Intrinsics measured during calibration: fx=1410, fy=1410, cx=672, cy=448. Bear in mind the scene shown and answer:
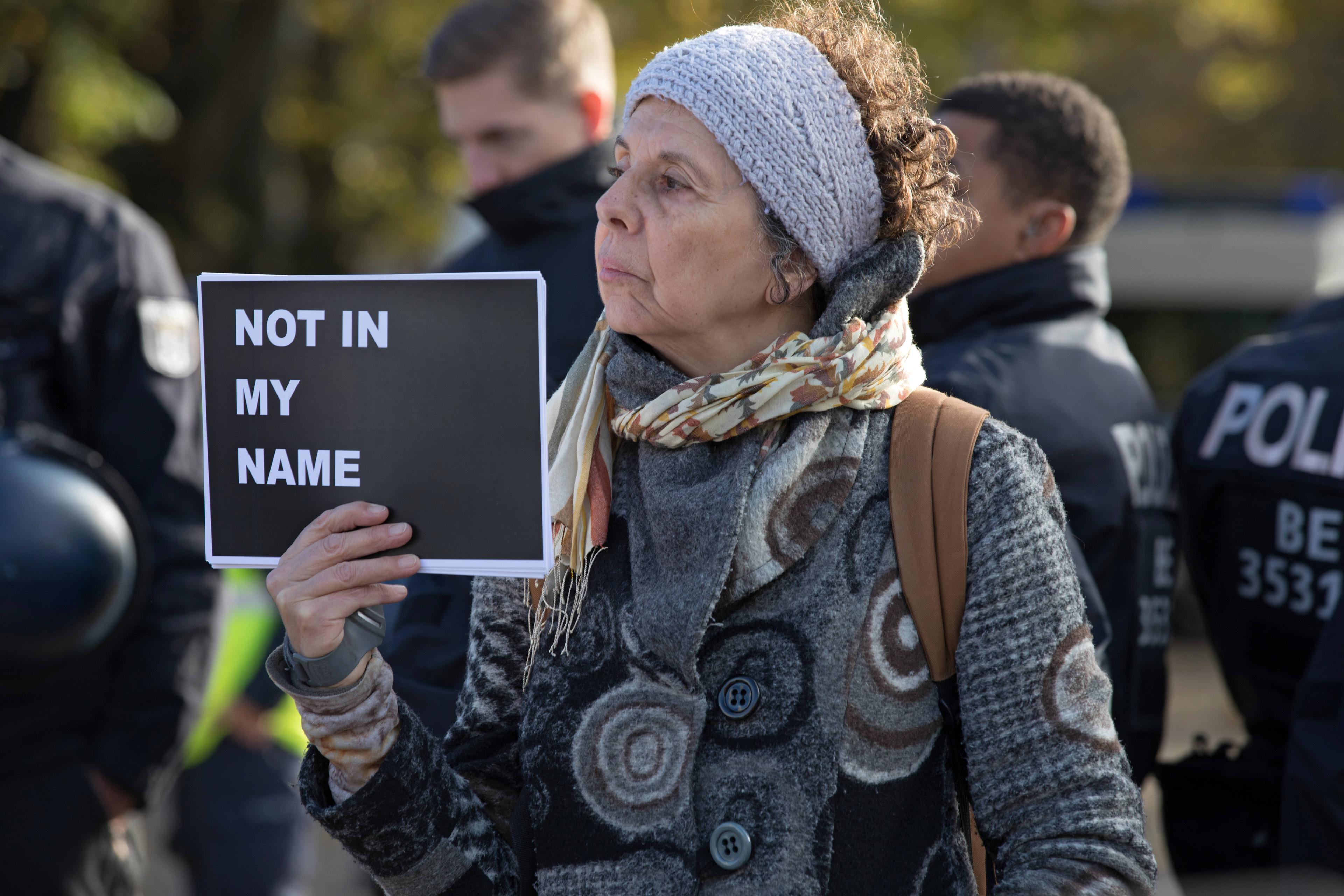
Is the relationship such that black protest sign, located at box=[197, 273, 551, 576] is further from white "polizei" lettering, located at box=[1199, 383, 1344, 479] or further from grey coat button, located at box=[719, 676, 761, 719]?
white "polizei" lettering, located at box=[1199, 383, 1344, 479]

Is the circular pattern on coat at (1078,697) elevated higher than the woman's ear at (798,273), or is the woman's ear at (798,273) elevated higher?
the woman's ear at (798,273)

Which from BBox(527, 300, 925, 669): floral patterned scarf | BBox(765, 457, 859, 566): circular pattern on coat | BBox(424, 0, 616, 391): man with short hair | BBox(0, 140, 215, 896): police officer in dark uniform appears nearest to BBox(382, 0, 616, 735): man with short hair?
BBox(424, 0, 616, 391): man with short hair

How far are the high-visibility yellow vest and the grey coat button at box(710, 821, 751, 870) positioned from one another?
10.6 ft

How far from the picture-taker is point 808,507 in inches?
75.6

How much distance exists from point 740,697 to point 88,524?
68.0 inches

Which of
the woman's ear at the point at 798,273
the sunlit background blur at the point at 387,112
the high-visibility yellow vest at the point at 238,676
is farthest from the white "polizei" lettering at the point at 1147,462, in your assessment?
the sunlit background blur at the point at 387,112

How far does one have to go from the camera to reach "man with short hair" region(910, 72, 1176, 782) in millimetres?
3043

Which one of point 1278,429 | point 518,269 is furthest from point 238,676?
point 1278,429

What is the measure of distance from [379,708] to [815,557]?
62cm

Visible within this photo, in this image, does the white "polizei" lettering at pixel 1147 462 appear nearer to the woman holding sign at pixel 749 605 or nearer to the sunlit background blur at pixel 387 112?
the woman holding sign at pixel 749 605

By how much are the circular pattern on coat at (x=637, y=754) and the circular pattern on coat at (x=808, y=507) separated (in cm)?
24

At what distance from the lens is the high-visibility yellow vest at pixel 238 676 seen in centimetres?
488

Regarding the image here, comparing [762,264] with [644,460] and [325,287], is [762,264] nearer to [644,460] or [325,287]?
[644,460]

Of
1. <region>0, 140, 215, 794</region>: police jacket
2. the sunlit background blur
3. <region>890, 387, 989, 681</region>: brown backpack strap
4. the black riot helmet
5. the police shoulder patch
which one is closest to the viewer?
<region>890, 387, 989, 681</region>: brown backpack strap
